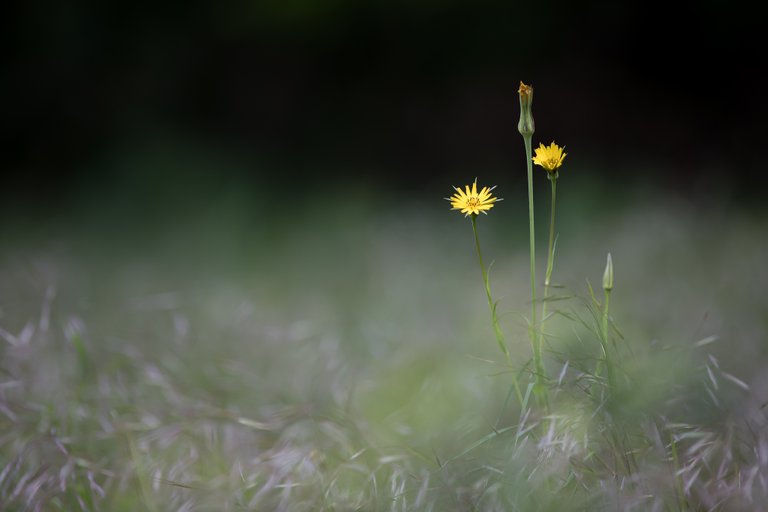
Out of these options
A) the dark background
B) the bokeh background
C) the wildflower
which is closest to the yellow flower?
the wildflower

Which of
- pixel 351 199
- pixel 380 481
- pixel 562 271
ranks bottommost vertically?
pixel 380 481

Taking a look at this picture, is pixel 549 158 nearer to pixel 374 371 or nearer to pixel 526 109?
pixel 526 109

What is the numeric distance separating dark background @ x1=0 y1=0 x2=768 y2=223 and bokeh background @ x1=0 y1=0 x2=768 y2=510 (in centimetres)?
1

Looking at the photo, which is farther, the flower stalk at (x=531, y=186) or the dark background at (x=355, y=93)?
the dark background at (x=355, y=93)

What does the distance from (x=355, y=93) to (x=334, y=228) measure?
998 millimetres

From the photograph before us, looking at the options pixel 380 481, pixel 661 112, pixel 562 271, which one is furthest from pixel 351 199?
pixel 380 481

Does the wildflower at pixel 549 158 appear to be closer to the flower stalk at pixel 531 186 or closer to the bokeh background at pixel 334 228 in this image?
the flower stalk at pixel 531 186

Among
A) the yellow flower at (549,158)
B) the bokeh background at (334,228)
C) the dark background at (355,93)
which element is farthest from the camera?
the dark background at (355,93)

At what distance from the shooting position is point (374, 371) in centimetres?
168

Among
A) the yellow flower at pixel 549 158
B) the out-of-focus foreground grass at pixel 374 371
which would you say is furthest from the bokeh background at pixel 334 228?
the yellow flower at pixel 549 158

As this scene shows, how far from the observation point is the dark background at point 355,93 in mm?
3260

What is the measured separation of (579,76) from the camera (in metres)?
3.41

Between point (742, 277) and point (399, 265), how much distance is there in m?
1.06

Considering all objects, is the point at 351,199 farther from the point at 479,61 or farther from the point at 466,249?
the point at 479,61
